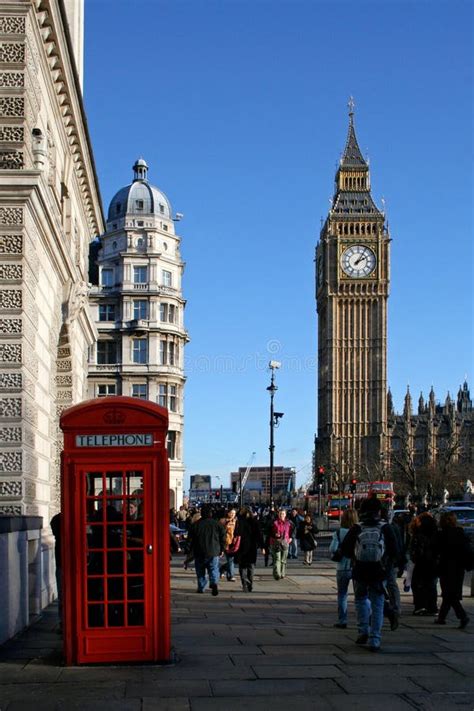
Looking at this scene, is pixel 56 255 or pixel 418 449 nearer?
pixel 56 255

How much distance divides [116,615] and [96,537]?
0.79 metres

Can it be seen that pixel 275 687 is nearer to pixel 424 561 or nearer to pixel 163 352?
pixel 424 561

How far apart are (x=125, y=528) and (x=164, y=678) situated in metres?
1.46

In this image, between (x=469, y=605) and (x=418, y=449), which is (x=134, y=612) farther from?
(x=418, y=449)

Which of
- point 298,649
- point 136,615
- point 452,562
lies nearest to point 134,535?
point 136,615

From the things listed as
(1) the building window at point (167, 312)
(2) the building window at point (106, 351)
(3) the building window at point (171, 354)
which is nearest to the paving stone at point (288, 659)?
(3) the building window at point (171, 354)

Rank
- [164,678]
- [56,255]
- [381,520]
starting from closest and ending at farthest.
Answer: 1. [164,678]
2. [381,520]
3. [56,255]

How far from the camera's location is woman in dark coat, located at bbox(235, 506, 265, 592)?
19.8 m

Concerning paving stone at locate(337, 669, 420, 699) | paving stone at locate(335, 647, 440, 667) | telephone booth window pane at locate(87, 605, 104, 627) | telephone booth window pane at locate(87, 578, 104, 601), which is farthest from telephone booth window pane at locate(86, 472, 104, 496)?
paving stone at locate(335, 647, 440, 667)

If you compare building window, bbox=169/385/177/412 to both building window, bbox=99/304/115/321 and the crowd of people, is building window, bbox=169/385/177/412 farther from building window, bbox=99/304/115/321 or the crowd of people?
the crowd of people

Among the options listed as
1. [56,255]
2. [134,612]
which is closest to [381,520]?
[134,612]

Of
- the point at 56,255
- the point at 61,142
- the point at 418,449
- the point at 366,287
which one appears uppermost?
the point at 366,287

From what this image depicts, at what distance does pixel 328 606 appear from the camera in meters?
17.3

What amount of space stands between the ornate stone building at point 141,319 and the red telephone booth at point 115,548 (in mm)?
56704
